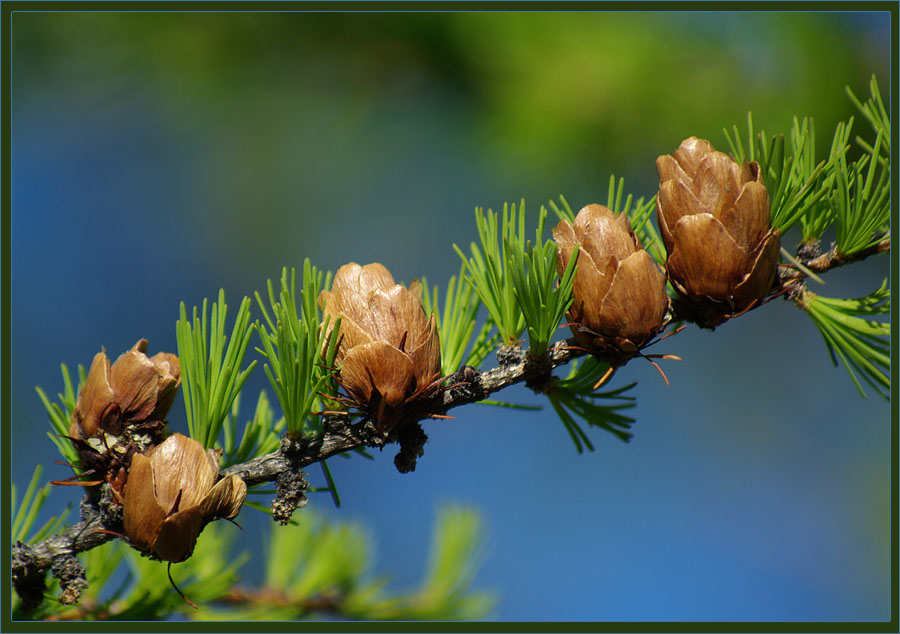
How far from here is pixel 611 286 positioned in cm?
36

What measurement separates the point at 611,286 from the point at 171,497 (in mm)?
238

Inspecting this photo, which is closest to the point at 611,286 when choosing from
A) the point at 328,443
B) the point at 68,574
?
the point at 328,443

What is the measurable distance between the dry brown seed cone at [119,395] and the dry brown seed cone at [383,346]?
0.10 m

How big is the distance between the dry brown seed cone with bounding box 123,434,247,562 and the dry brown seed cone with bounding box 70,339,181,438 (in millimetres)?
41

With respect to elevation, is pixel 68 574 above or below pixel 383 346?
below

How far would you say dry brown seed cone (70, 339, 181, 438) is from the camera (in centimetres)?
38

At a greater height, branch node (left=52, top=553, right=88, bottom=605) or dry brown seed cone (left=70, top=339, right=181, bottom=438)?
dry brown seed cone (left=70, top=339, right=181, bottom=438)

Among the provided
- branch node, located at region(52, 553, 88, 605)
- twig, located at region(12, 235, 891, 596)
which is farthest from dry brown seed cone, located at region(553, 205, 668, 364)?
branch node, located at region(52, 553, 88, 605)

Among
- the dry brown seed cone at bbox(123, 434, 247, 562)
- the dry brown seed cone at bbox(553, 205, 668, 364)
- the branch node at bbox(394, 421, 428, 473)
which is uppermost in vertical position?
the dry brown seed cone at bbox(553, 205, 668, 364)

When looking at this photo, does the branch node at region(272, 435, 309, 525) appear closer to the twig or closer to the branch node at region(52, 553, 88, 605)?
the twig

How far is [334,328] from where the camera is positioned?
1.14 ft

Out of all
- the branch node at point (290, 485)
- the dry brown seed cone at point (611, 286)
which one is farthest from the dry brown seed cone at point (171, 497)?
the dry brown seed cone at point (611, 286)

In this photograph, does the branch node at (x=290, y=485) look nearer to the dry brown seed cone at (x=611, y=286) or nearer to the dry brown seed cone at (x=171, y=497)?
the dry brown seed cone at (x=171, y=497)

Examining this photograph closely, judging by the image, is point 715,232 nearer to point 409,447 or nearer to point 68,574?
point 409,447
